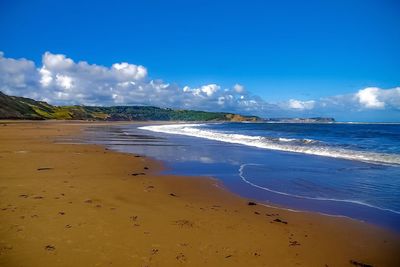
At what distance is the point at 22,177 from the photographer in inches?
430

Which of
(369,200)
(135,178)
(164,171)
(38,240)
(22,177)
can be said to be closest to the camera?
(38,240)

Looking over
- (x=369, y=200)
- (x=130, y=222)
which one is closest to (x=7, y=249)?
(x=130, y=222)

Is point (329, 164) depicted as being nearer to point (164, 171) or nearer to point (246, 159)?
point (246, 159)

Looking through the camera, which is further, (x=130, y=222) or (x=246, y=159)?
(x=246, y=159)

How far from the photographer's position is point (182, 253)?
5477mm

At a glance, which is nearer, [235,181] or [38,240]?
[38,240]

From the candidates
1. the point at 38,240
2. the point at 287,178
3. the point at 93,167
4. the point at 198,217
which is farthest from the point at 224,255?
the point at 93,167

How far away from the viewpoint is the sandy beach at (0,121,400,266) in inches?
208

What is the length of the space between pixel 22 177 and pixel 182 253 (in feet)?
25.7

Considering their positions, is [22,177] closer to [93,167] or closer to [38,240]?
[93,167]

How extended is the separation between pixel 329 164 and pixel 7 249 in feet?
50.5

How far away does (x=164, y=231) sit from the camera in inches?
254

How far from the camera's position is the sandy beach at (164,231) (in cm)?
528

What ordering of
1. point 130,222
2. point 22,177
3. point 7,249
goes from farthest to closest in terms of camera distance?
point 22,177, point 130,222, point 7,249
